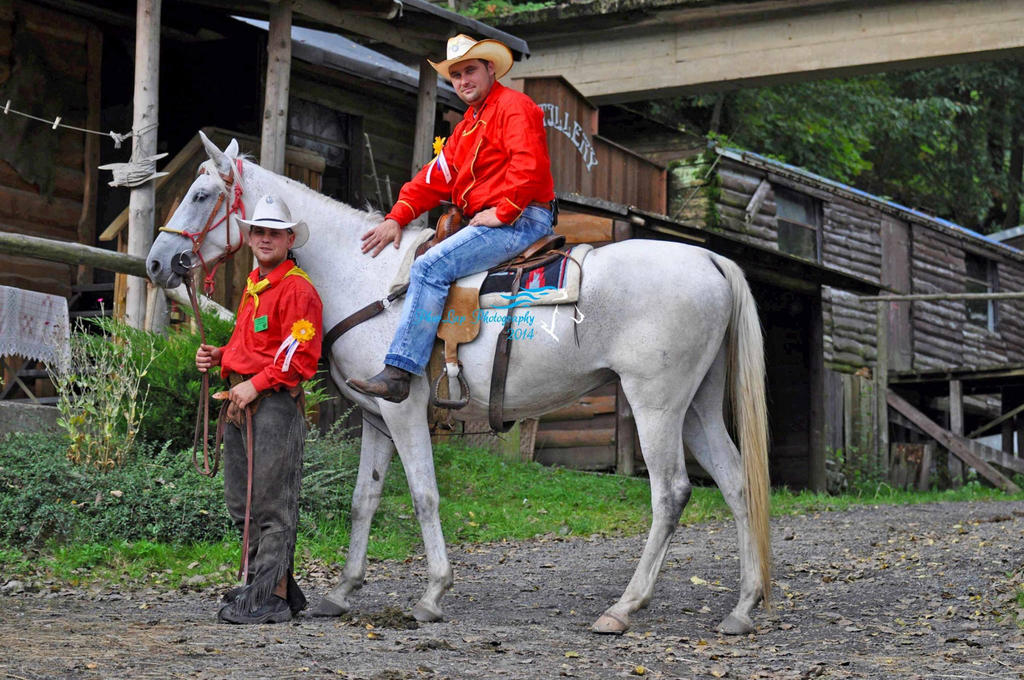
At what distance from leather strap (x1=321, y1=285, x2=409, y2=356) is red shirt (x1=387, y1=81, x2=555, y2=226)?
0.47m

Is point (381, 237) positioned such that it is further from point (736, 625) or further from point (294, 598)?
point (736, 625)

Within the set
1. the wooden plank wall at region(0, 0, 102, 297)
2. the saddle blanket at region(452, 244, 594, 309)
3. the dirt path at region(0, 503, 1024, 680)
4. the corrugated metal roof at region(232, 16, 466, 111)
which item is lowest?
the dirt path at region(0, 503, 1024, 680)

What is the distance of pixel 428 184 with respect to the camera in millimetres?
6746

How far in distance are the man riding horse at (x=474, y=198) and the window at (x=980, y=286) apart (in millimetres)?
20510

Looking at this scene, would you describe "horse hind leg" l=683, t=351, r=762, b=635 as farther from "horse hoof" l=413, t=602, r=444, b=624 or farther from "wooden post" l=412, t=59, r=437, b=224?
"wooden post" l=412, t=59, r=437, b=224

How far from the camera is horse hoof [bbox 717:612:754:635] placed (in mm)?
5988

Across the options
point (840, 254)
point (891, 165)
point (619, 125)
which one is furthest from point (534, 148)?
point (891, 165)

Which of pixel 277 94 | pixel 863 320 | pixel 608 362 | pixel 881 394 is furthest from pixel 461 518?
pixel 863 320

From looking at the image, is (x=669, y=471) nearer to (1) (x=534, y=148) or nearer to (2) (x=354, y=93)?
(1) (x=534, y=148)

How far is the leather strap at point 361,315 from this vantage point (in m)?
6.39

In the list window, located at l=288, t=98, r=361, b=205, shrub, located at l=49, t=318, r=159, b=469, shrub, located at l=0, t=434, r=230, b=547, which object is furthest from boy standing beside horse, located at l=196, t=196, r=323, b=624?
window, located at l=288, t=98, r=361, b=205

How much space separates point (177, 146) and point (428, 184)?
7924 mm

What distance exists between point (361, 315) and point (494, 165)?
3.42 feet

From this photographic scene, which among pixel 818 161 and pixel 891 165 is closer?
pixel 818 161
